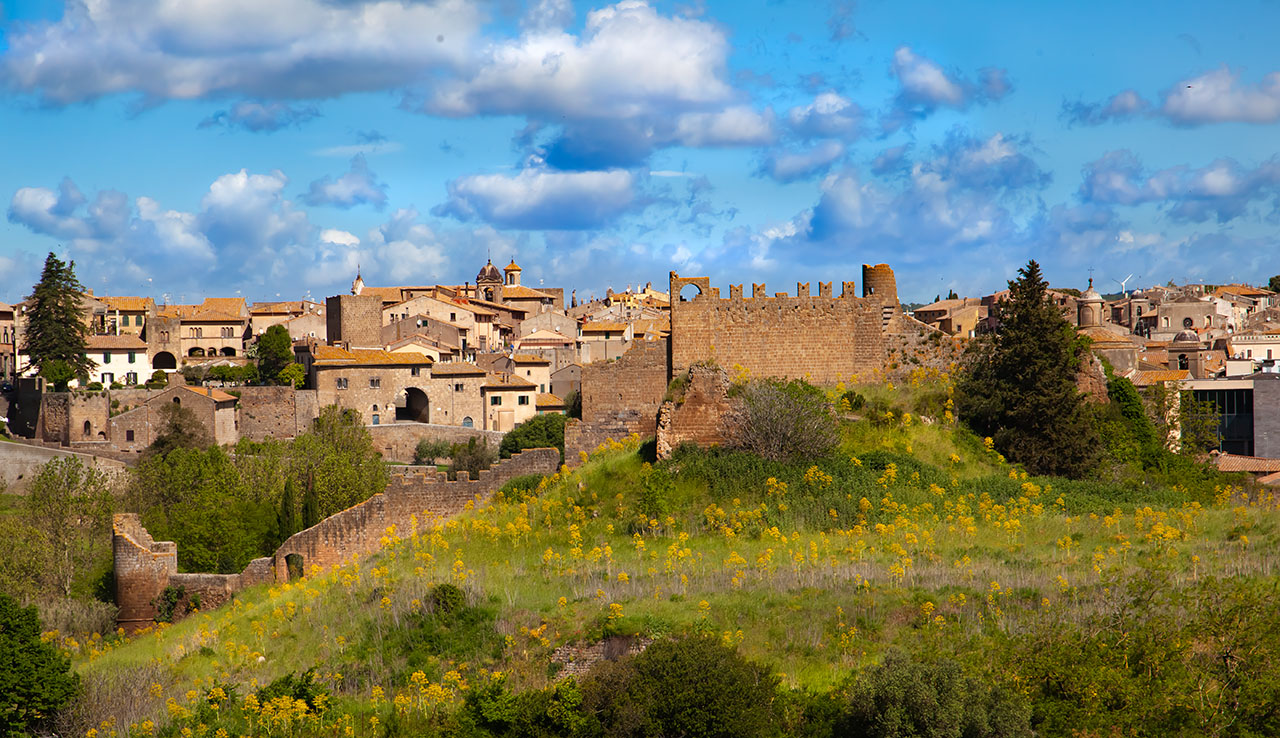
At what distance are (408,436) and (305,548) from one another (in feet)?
135

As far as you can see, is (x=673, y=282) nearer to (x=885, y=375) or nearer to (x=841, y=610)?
(x=885, y=375)

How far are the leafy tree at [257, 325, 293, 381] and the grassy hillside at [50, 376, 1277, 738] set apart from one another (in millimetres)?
51470

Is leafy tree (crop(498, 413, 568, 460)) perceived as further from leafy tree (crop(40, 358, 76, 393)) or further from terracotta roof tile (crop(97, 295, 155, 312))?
terracotta roof tile (crop(97, 295, 155, 312))

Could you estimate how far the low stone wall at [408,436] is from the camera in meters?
66.3

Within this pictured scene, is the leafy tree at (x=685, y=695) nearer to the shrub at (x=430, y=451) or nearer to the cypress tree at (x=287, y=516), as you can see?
the cypress tree at (x=287, y=516)

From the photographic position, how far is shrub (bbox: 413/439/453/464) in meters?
65.2

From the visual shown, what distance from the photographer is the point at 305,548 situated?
26.1 meters

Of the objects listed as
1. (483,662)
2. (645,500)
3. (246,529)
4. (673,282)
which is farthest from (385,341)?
(483,662)

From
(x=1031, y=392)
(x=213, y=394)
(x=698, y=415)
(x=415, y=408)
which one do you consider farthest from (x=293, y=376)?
(x=1031, y=392)

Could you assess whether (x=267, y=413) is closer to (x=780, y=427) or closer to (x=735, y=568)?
(x=780, y=427)

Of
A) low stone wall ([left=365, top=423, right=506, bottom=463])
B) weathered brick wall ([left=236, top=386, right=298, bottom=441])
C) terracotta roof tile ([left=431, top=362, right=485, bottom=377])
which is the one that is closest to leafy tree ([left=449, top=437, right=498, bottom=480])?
low stone wall ([left=365, top=423, right=506, bottom=463])

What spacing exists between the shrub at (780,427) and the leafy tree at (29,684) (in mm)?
12406

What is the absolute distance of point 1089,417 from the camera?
89.8ft

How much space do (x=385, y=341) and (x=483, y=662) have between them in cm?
6936
